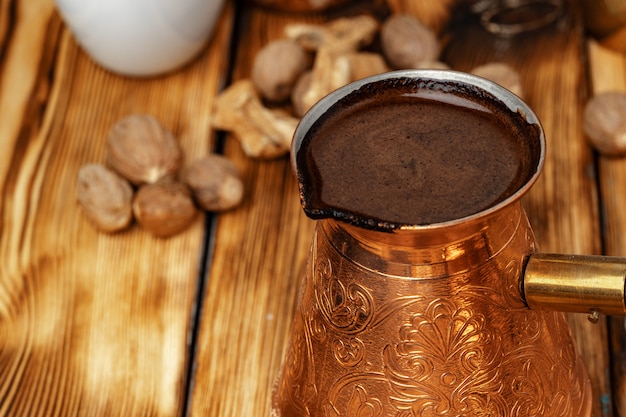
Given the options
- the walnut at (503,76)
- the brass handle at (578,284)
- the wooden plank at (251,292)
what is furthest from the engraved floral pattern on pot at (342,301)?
the walnut at (503,76)

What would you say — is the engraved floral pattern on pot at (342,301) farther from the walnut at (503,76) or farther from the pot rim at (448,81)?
the walnut at (503,76)

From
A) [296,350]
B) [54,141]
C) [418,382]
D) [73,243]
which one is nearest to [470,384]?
[418,382]

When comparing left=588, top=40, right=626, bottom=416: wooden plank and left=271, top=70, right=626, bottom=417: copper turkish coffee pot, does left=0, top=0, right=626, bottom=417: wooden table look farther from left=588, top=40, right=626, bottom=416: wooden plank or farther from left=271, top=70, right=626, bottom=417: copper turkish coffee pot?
left=271, top=70, right=626, bottom=417: copper turkish coffee pot

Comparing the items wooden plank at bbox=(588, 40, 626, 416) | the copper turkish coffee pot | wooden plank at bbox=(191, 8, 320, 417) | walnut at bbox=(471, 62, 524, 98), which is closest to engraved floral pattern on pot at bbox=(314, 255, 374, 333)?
the copper turkish coffee pot

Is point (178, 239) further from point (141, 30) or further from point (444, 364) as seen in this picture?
point (444, 364)

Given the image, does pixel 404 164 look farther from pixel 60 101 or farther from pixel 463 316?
pixel 60 101
